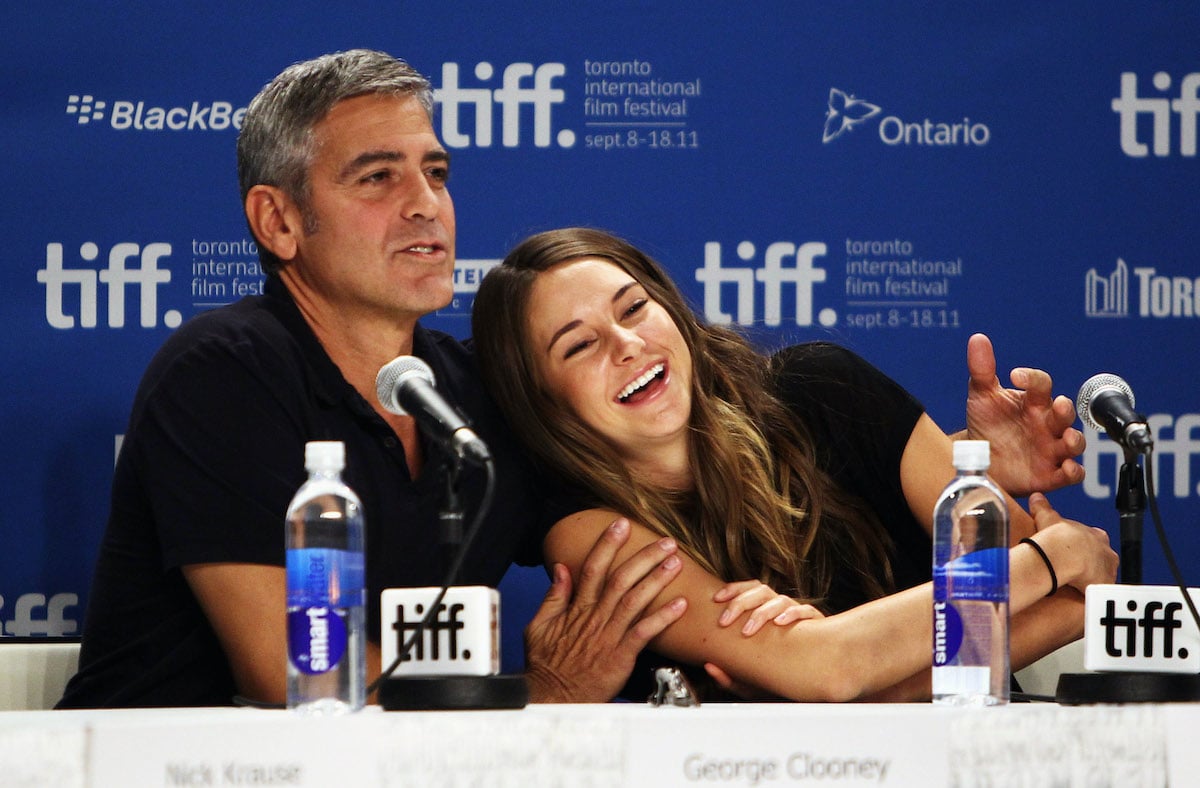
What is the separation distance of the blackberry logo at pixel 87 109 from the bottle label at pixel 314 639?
2.00 metres

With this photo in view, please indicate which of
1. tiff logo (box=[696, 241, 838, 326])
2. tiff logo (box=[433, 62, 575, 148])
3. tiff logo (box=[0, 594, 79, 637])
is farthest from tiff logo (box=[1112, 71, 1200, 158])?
tiff logo (box=[0, 594, 79, 637])

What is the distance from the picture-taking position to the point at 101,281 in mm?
3133

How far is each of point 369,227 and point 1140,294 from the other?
1800 mm

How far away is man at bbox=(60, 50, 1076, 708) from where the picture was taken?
218 cm

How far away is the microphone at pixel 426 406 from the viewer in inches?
62.0

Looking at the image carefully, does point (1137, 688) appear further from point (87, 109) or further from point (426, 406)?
point (87, 109)

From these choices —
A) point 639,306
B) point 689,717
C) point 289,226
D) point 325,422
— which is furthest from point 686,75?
point 689,717

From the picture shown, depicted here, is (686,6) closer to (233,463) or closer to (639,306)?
(639,306)

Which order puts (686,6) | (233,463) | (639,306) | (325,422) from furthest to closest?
(686,6)
(639,306)
(325,422)
(233,463)

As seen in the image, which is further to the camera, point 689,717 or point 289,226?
point 289,226

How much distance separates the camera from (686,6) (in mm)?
3189

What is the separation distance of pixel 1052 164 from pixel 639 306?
1.21 metres

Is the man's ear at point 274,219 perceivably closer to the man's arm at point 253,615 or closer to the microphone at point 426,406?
the man's arm at point 253,615

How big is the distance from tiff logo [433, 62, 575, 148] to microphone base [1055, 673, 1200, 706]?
1944 mm
